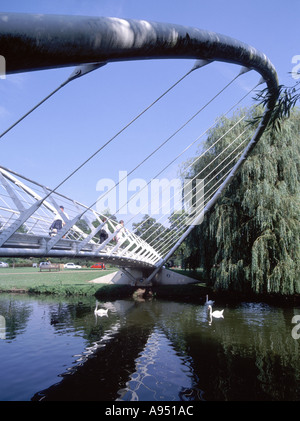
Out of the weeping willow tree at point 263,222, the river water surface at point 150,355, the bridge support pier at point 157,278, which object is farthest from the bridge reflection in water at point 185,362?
the bridge support pier at point 157,278

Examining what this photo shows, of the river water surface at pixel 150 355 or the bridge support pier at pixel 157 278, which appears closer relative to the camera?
the river water surface at pixel 150 355

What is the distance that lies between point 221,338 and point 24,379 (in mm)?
6649

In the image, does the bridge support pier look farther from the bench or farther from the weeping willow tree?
the bench

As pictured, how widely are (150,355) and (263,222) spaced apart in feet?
32.2

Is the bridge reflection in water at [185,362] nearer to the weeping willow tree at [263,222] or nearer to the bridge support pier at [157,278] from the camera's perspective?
the weeping willow tree at [263,222]

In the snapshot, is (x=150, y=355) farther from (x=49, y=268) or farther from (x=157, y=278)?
(x=49, y=268)

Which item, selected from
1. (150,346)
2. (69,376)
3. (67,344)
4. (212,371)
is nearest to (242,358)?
(212,371)

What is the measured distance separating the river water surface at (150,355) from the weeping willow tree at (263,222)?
167 centimetres

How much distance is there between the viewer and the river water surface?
6.89 meters

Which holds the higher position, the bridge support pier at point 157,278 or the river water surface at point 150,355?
the bridge support pier at point 157,278

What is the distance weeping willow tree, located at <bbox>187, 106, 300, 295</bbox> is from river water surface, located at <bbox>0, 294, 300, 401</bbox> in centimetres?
167

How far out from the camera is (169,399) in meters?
6.51

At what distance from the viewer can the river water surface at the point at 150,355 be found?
6.89m
